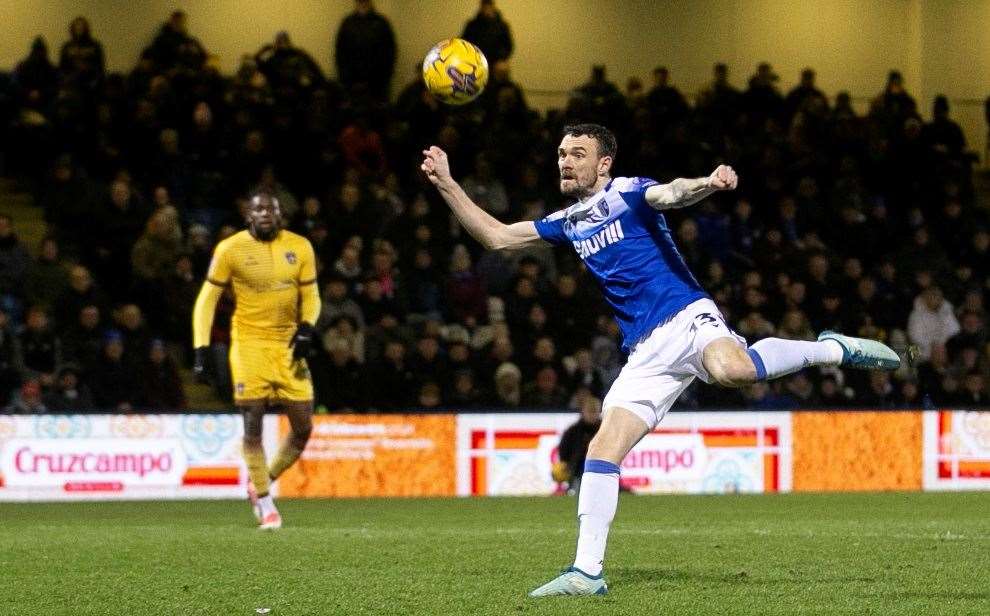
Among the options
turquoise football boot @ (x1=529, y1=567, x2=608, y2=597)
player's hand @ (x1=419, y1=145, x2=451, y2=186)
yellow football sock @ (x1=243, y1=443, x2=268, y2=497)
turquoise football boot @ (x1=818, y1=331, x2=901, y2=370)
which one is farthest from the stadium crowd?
turquoise football boot @ (x1=529, y1=567, x2=608, y2=597)

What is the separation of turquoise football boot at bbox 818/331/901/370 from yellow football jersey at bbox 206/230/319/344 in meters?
5.03

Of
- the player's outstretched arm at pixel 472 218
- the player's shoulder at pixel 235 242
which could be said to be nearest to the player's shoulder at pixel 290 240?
the player's shoulder at pixel 235 242

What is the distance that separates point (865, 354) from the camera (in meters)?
8.25

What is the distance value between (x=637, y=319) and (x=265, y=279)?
4.74 meters

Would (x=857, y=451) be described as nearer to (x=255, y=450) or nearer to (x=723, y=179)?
(x=255, y=450)

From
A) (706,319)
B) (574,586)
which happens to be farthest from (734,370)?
(574,586)

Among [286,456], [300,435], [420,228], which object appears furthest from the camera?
[420,228]

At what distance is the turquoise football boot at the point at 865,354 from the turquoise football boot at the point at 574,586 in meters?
1.68

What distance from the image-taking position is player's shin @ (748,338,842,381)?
308 inches

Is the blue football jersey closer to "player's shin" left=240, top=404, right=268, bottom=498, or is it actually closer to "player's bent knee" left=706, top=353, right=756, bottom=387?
"player's bent knee" left=706, top=353, right=756, bottom=387

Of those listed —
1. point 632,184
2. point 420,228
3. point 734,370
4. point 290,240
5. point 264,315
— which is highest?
point 420,228

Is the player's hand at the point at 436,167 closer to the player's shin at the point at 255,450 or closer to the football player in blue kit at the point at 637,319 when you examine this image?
the football player in blue kit at the point at 637,319

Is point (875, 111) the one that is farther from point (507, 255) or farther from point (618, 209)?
point (618, 209)

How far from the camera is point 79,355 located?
17.2 meters
